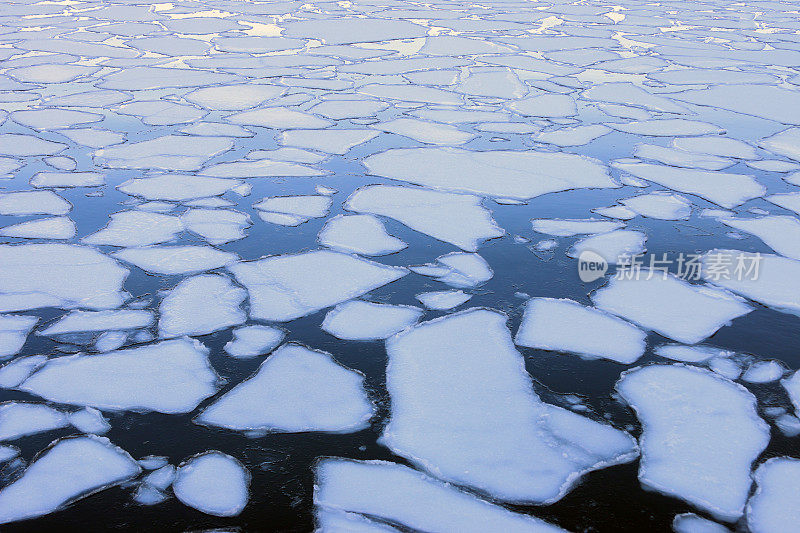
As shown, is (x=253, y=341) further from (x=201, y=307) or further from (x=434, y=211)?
(x=434, y=211)

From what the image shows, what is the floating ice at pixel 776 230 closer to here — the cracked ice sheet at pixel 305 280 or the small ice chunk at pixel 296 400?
the cracked ice sheet at pixel 305 280

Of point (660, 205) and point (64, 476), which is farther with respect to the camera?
point (660, 205)

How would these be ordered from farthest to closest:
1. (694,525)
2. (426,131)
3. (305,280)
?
(426,131) < (305,280) < (694,525)

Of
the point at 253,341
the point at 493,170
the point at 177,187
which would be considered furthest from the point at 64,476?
the point at 493,170

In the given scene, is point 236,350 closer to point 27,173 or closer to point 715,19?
point 27,173

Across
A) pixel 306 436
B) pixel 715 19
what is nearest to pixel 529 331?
pixel 306 436

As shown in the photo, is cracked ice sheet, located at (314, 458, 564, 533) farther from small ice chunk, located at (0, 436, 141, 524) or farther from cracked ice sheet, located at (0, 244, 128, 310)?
cracked ice sheet, located at (0, 244, 128, 310)

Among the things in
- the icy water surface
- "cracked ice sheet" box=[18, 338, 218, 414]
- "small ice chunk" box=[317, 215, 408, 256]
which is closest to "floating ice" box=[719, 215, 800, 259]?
the icy water surface
